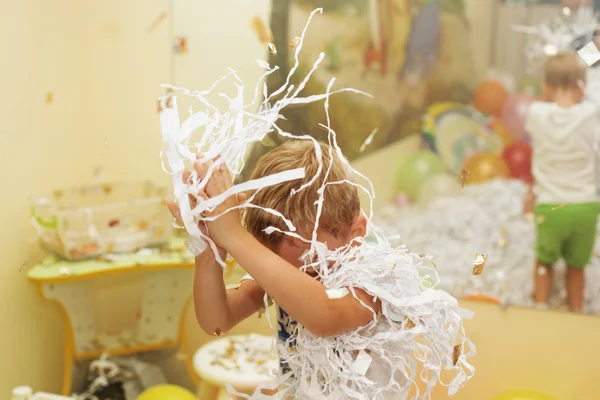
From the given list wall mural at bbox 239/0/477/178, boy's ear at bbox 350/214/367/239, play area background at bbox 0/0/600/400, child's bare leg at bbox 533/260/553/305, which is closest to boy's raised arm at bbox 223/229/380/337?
boy's ear at bbox 350/214/367/239

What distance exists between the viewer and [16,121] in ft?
6.03

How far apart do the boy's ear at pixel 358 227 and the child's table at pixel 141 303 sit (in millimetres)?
1053

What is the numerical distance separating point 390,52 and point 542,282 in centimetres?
87

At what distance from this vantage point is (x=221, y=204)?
817mm

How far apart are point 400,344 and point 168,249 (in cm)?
120

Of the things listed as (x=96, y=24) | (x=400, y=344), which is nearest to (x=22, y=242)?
(x=96, y=24)

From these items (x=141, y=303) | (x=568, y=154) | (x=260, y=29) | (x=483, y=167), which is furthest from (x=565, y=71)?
(x=141, y=303)

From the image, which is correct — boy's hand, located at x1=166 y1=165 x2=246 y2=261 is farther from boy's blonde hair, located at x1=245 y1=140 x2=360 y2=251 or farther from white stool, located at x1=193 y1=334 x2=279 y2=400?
white stool, located at x1=193 y1=334 x2=279 y2=400

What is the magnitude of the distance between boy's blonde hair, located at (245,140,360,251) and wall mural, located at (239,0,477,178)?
95cm

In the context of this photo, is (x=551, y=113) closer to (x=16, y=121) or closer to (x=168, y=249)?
(x=168, y=249)

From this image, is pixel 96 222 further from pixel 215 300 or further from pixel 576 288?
pixel 576 288

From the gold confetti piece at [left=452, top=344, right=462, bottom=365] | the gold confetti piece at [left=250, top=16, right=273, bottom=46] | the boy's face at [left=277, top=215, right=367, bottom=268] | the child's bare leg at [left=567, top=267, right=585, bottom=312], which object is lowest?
the child's bare leg at [left=567, top=267, right=585, bottom=312]

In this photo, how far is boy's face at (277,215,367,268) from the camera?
925 mm

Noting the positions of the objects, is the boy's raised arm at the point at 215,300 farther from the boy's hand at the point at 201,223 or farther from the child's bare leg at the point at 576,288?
the child's bare leg at the point at 576,288
